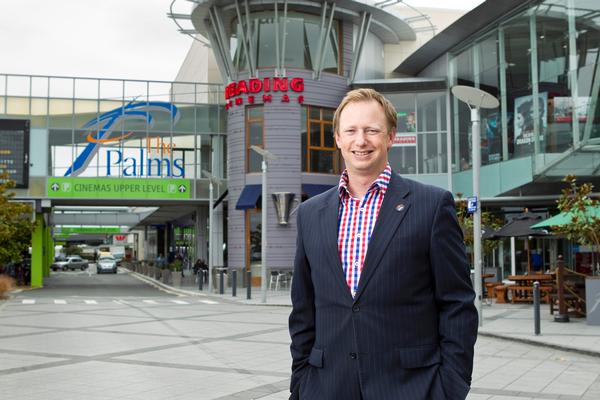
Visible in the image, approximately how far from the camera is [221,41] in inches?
1309

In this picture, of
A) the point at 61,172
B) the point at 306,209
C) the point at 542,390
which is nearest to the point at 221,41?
the point at 61,172

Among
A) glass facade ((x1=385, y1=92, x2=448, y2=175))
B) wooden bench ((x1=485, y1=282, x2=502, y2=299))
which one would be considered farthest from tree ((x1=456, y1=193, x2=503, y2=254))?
glass facade ((x1=385, y1=92, x2=448, y2=175))

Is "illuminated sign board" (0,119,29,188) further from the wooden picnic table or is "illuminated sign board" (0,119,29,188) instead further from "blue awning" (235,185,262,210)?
the wooden picnic table

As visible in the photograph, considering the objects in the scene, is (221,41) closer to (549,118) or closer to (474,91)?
(549,118)

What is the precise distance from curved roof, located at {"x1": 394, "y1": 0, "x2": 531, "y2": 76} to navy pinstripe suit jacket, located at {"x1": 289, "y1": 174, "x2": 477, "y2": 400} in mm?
26518

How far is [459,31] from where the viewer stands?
103 ft

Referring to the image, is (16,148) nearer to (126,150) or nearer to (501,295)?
(126,150)

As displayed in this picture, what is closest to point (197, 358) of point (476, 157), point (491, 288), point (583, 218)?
point (476, 157)

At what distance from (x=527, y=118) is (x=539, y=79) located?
4.91ft

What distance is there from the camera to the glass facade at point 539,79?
24359mm

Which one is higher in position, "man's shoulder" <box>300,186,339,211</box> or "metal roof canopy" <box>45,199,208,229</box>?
"metal roof canopy" <box>45,199,208,229</box>

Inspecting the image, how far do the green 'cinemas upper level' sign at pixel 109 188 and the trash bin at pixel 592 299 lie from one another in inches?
950

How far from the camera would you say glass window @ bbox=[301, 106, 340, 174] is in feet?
108

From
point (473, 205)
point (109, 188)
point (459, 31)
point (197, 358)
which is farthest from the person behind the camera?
point (109, 188)
